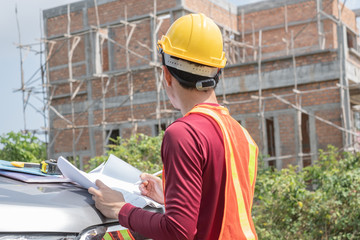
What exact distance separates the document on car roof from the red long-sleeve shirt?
280 mm

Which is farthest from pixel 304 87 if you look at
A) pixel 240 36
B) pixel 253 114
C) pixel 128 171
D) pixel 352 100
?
pixel 128 171

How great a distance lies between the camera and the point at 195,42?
200cm

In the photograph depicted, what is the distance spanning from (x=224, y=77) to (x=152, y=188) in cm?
1401

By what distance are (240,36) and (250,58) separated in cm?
113

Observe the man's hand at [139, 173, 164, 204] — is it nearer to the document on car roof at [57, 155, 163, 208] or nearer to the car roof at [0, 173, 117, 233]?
the document on car roof at [57, 155, 163, 208]

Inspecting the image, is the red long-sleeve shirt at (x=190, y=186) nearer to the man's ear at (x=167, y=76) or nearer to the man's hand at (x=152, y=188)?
the man's ear at (x=167, y=76)

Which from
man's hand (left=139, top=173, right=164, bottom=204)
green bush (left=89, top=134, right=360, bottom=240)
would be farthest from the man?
green bush (left=89, top=134, right=360, bottom=240)

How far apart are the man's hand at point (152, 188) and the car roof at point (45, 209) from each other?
31 cm

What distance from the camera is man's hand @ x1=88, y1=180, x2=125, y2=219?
1939 mm

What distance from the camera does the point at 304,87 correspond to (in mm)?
15297

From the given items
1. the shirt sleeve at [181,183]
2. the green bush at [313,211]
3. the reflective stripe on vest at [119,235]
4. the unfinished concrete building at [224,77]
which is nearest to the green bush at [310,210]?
the green bush at [313,211]

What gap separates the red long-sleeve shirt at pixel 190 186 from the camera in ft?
5.73

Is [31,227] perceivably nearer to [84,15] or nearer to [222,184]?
[222,184]

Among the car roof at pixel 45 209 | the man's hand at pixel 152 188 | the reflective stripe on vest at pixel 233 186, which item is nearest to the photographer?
the car roof at pixel 45 209
